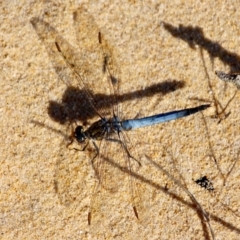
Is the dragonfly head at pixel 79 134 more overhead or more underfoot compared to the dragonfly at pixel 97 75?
more underfoot

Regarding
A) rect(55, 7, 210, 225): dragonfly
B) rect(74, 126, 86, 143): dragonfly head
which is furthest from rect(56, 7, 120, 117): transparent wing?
rect(74, 126, 86, 143): dragonfly head

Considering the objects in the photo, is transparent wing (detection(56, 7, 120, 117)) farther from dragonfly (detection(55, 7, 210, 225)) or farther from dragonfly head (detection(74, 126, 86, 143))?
dragonfly head (detection(74, 126, 86, 143))

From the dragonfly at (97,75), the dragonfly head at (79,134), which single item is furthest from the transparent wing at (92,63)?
the dragonfly head at (79,134)

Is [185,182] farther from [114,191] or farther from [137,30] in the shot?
[137,30]

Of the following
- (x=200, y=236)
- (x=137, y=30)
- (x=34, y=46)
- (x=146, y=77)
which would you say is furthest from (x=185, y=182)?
(x=34, y=46)

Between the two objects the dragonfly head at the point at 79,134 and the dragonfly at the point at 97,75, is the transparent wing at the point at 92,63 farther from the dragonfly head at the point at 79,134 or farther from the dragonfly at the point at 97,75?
the dragonfly head at the point at 79,134
